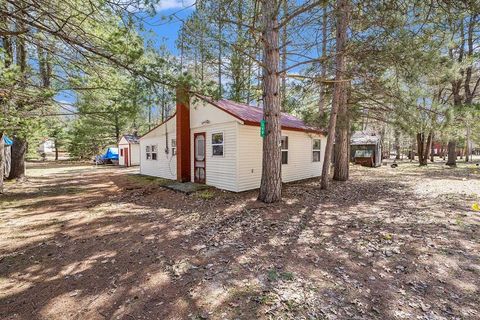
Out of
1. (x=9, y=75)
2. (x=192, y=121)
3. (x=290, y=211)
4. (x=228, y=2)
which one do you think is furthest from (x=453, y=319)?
(x=192, y=121)

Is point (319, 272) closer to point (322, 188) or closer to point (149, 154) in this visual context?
point (322, 188)

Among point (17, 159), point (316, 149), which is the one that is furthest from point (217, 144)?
point (17, 159)

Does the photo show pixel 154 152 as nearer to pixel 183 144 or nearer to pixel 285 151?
pixel 183 144

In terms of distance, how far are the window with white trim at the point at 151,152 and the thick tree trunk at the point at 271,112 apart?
8582mm

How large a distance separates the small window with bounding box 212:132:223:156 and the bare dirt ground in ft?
9.99

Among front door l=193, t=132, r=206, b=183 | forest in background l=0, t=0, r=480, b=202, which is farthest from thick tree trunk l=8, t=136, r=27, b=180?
front door l=193, t=132, r=206, b=183

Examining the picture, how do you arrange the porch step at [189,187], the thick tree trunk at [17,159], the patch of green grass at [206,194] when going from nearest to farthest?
the patch of green grass at [206,194] < the porch step at [189,187] < the thick tree trunk at [17,159]

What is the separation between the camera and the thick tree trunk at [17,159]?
36.3 ft

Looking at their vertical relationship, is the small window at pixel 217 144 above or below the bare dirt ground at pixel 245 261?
above

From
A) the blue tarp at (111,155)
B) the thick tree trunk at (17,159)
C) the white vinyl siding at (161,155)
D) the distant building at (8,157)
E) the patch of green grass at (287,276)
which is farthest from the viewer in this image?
the blue tarp at (111,155)

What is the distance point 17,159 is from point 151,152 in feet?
19.6

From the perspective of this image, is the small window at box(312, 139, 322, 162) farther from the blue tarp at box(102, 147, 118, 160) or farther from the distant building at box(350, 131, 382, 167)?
the blue tarp at box(102, 147, 118, 160)

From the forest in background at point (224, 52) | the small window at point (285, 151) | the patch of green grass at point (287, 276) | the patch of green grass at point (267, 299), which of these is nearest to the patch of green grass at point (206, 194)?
the forest in background at point (224, 52)

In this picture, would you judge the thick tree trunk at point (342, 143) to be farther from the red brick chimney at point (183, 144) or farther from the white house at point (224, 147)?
the red brick chimney at point (183, 144)
